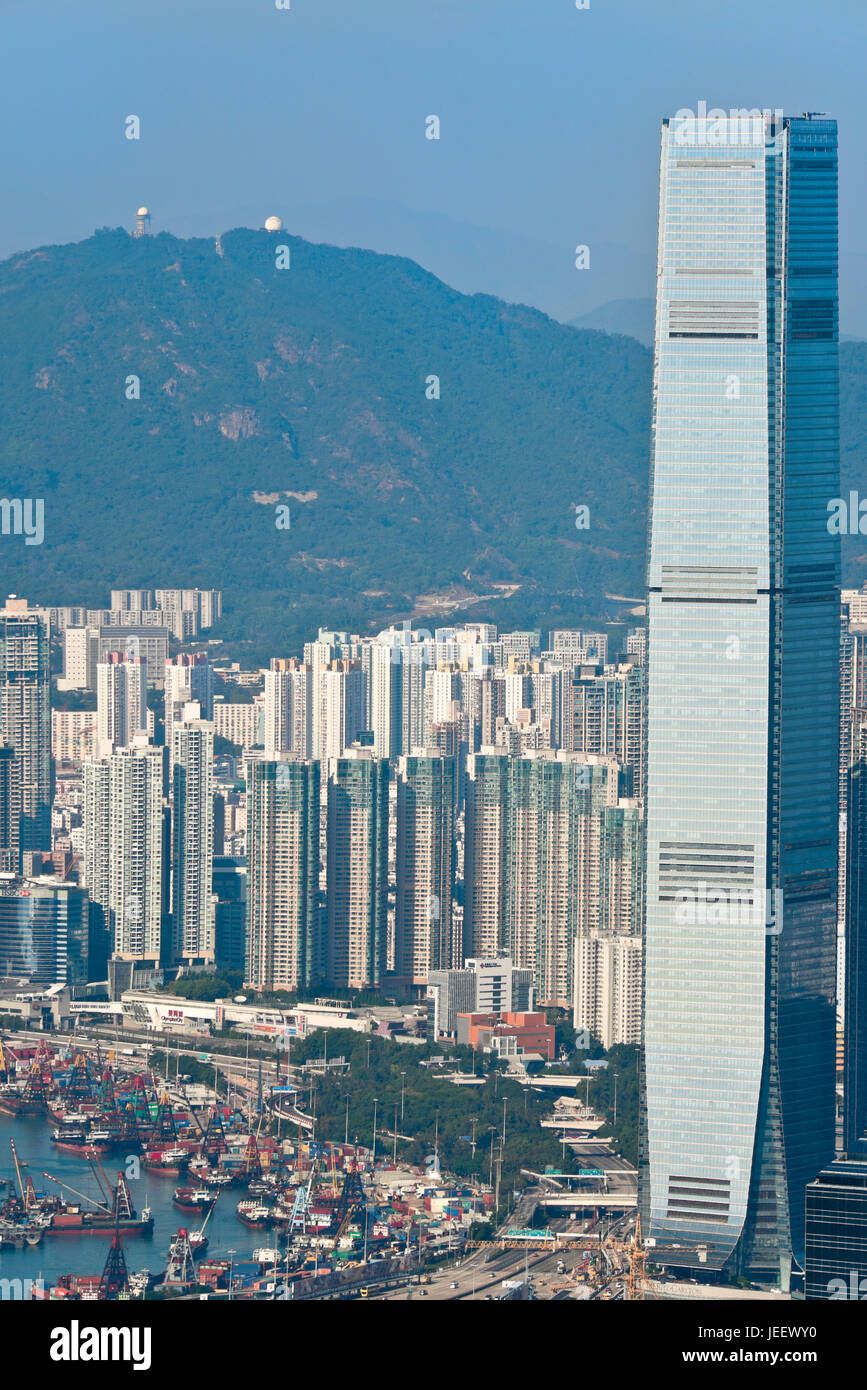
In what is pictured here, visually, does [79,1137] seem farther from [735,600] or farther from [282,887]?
[735,600]

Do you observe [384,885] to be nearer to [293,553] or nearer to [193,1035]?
[193,1035]

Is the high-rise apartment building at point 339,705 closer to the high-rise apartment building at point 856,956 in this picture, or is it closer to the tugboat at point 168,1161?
the tugboat at point 168,1161

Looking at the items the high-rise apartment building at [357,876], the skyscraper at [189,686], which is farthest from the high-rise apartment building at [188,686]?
the high-rise apartment building at [357,876]

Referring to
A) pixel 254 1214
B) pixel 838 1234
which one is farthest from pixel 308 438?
pixel 838 1234

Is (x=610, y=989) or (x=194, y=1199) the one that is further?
(x=610, y=989)

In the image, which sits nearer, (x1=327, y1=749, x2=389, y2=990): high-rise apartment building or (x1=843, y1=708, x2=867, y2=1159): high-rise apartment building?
(x1=843, y1=708, x2=867, y2=1159): high-rise apartment building

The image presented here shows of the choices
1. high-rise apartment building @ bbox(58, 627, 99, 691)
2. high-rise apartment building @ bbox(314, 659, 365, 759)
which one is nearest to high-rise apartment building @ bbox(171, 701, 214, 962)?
high-rise apartment building @ bbox(314, 659, 365, 759)

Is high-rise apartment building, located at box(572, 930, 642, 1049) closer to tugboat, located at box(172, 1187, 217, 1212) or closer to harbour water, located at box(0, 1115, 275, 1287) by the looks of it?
harbour water, located at box(0, 1115, 275, 1287)

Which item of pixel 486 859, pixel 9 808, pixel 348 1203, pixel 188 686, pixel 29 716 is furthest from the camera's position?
pixel 188 686
